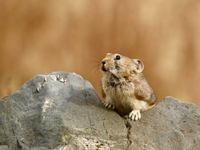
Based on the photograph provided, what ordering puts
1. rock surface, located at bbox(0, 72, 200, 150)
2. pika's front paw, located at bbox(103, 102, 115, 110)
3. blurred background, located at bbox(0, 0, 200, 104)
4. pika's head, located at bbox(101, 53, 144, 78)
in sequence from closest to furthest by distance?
rock surface, located at bbox(0, 72, 200, 150) < pika's head, located at bbox(101, 53, 144, 78) < pika's front paw, located at bbox(103, 102, 115, 110) < blurred background, located at bbox(0, 0, 200, 104)

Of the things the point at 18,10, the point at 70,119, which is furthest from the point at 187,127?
the point at 18,10

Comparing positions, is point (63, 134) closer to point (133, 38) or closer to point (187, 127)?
point (187, 127)

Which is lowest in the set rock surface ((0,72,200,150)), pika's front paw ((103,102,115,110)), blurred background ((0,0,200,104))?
rock surface ((0,72,200,150))

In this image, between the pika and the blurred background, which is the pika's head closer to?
the pika

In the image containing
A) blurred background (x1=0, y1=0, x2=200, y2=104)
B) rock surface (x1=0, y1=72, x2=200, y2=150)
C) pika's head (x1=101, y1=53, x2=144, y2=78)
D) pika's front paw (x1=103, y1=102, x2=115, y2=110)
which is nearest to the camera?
rock surface (x1=0, y1=72, x2=200, y2=150)

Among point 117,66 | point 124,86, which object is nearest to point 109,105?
point 124,86

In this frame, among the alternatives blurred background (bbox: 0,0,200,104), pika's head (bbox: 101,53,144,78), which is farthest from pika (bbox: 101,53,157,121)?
blurred background (bbox: 0,0,200,104)
